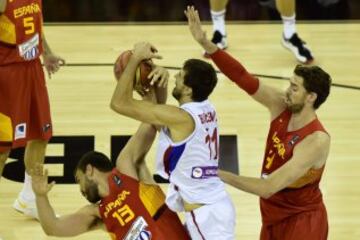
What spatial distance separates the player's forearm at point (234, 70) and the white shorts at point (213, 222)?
774 mm

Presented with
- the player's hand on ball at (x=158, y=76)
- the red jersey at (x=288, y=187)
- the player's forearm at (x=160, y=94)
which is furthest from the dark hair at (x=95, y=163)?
the red jersey at (x=288, y=187)

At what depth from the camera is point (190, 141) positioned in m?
4.81

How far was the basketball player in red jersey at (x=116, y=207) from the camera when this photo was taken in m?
4.95

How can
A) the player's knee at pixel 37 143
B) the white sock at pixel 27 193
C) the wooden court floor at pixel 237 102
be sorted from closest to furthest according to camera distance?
1. the player's knee at pixel 37 143
2. the white sock at pixel 27 193
3. the wooden court floor at pixel 237 102

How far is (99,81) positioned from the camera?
8.83 m

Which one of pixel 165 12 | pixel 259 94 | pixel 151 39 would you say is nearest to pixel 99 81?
pixel 151 39

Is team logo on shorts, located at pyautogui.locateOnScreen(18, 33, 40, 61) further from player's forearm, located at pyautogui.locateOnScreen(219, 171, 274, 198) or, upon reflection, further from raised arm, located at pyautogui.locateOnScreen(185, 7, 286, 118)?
player's forearm, located at pyautogui.locateOnScreen(219, 171, 274, 198)

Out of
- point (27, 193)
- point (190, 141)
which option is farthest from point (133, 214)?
point (27, 193)

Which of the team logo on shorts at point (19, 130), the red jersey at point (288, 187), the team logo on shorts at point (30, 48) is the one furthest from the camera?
the team logo on shorts at point (19, 130)

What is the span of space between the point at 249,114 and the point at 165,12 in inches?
Answer: 113

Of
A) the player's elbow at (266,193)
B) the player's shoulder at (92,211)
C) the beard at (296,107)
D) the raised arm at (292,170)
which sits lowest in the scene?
the player's shoulder at (92,211)

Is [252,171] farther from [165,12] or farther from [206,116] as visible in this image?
[165,12]

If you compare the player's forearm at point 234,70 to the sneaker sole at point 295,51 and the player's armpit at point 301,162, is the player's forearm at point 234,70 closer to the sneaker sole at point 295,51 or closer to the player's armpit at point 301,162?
the player's armpit at point 301,162

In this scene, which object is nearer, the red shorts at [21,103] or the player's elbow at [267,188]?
the player's elbow at [267,188]
